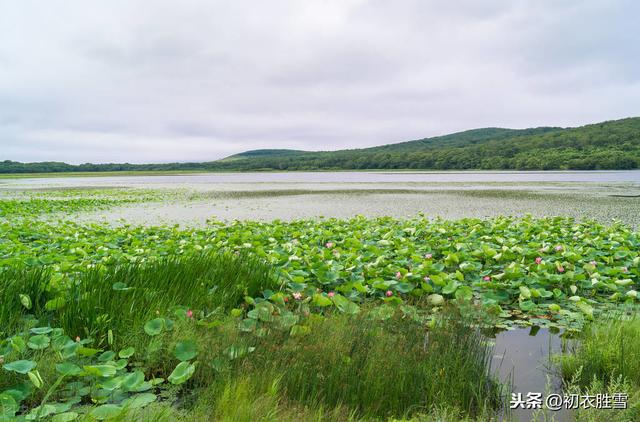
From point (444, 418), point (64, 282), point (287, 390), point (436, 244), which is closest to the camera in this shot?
point (444, 418)

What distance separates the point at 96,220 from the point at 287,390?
43.0 ft

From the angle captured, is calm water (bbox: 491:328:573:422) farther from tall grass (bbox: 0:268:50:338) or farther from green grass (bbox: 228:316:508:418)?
tall grass (bbox: 0:268:50:338)

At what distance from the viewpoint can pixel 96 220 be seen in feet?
44.3

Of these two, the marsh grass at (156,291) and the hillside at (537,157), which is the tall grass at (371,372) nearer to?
the marsh grass at (156,291)

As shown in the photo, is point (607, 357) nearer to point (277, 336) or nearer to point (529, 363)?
point (529, 363)

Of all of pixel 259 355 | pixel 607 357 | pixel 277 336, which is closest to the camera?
pixel 259 355

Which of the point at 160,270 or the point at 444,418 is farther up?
the point at 160,270

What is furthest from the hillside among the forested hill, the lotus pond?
the lotus pond

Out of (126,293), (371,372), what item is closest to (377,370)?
(371,372)

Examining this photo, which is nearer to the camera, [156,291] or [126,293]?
[126,293]

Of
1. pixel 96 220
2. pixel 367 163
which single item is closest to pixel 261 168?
pixel 367 163

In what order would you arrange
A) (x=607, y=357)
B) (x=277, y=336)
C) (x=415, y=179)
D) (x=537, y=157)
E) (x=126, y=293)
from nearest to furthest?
(x=607, y=357) < (x=277, y=336) < (x=126, y=293) < (x=415, y=179) < (x=537, y=157)

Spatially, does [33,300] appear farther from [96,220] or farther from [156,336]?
[96,220]

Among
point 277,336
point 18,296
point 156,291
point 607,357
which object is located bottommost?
point 607,357
